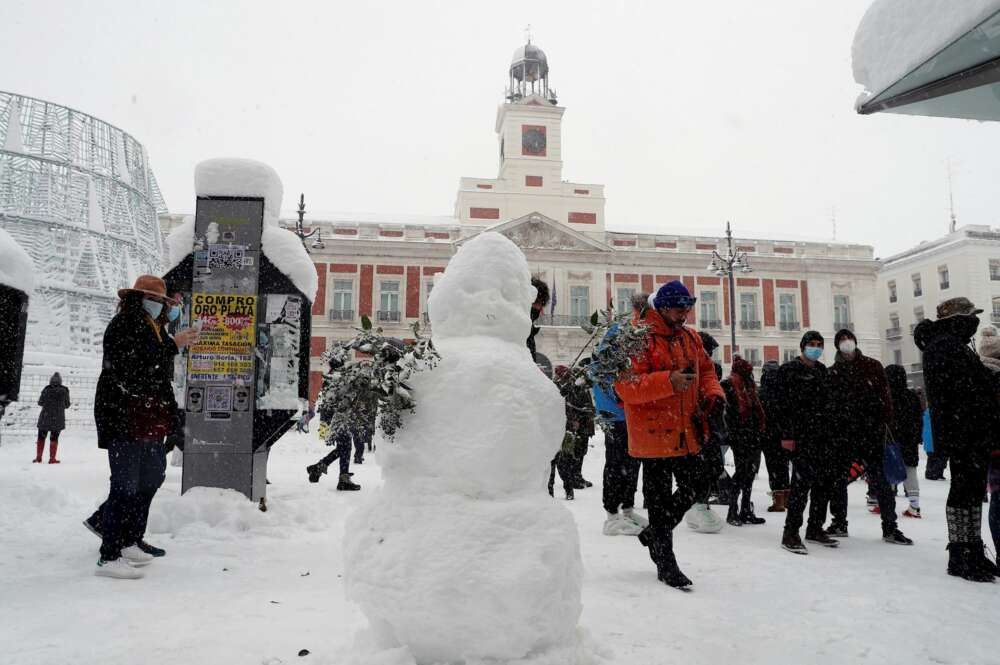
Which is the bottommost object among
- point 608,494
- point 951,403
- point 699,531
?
point 699,531

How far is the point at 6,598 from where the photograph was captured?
10.5ft

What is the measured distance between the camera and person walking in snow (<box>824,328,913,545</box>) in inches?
187

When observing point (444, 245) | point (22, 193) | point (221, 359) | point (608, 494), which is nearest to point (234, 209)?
point (221, 359)

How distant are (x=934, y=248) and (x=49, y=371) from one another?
4869 cm

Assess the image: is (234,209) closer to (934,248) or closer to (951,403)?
(951,403)

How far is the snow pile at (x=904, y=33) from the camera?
1.83m

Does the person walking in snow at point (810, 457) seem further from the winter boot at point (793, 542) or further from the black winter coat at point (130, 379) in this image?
the black winter coat at point (130, 379)

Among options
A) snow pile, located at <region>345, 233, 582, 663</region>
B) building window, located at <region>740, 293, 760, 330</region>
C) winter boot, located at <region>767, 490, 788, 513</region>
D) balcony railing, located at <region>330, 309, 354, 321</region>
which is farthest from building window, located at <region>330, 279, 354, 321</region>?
snow pile, located at <region>345, 233, 582, 663</region>

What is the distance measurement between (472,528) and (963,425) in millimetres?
3322

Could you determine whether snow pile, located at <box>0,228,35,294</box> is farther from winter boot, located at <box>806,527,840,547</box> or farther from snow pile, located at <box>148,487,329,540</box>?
winter boot, located at <box>806,527,840,547</box>

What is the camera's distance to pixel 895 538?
4918 mm

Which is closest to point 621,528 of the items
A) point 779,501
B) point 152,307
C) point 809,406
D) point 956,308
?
point 809,406

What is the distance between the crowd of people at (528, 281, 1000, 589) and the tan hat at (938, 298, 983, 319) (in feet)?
0.05

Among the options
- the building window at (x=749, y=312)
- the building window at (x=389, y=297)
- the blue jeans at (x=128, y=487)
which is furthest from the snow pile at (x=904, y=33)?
the building window at (x=749, y=312)
